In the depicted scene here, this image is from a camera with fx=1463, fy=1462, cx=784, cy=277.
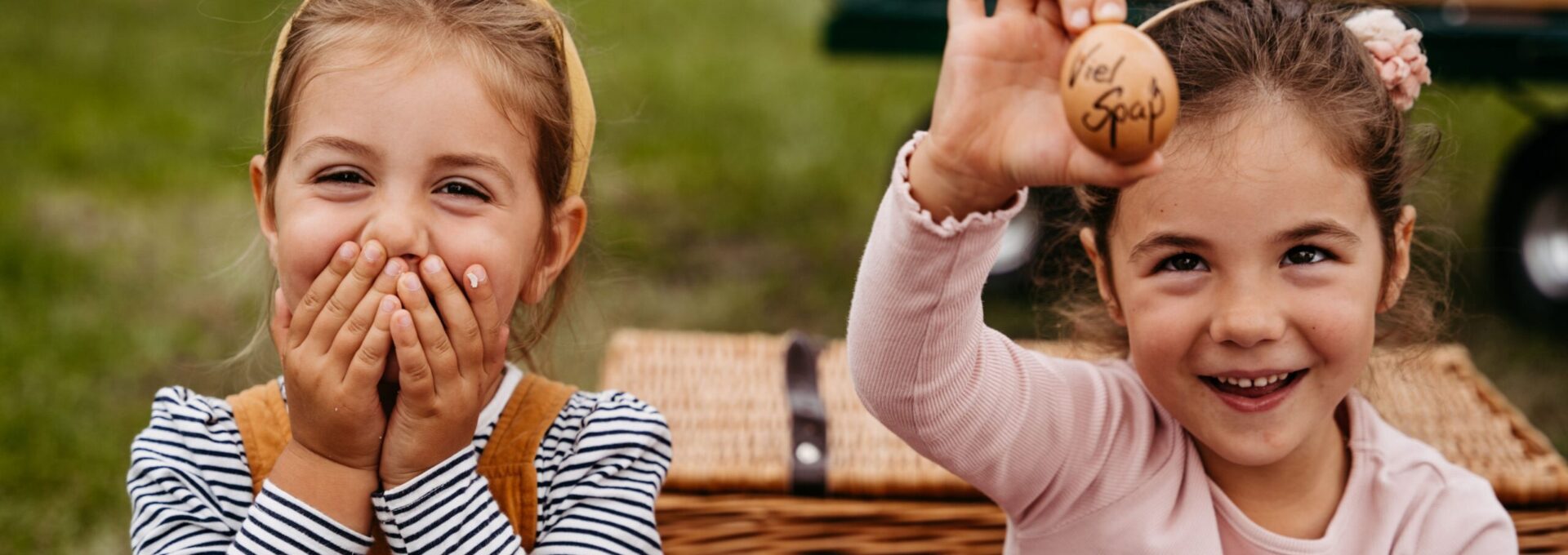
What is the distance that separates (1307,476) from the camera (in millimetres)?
1776

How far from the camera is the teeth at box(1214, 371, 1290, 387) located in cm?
161

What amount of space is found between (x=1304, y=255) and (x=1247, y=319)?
0.12m

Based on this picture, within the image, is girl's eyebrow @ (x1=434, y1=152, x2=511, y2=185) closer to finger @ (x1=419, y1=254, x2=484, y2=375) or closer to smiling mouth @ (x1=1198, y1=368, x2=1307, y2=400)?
finger @ (x1=419, y1=254, x2=484, y2=375)

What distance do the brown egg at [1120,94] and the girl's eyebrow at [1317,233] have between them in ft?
1.16

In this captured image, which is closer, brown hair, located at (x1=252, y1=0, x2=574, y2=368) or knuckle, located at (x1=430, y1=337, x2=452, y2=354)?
knuckle, located at (x1=430, y1=337, x2=452, y2=354)

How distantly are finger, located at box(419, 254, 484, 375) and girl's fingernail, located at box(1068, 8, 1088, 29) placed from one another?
0.66m

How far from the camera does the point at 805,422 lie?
2381mm

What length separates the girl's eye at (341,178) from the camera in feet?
5.05

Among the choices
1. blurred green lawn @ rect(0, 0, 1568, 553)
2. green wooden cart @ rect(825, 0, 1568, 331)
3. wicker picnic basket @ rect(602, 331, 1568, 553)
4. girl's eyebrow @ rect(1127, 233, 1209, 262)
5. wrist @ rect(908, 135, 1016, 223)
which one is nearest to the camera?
wrist @ rect(908, 135, 1016, 223)

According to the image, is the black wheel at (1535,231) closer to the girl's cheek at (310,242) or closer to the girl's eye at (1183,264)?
the girl's eye at (1183,264)

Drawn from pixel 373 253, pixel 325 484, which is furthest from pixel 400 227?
pixel 325 484

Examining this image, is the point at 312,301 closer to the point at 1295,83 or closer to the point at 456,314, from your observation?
the point at 456,314

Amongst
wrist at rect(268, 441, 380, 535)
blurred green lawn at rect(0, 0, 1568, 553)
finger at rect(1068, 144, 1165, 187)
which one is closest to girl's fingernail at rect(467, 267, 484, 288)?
wrist at rect(268, 441, 380, 535)

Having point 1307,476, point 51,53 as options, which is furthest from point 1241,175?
point 51,53
